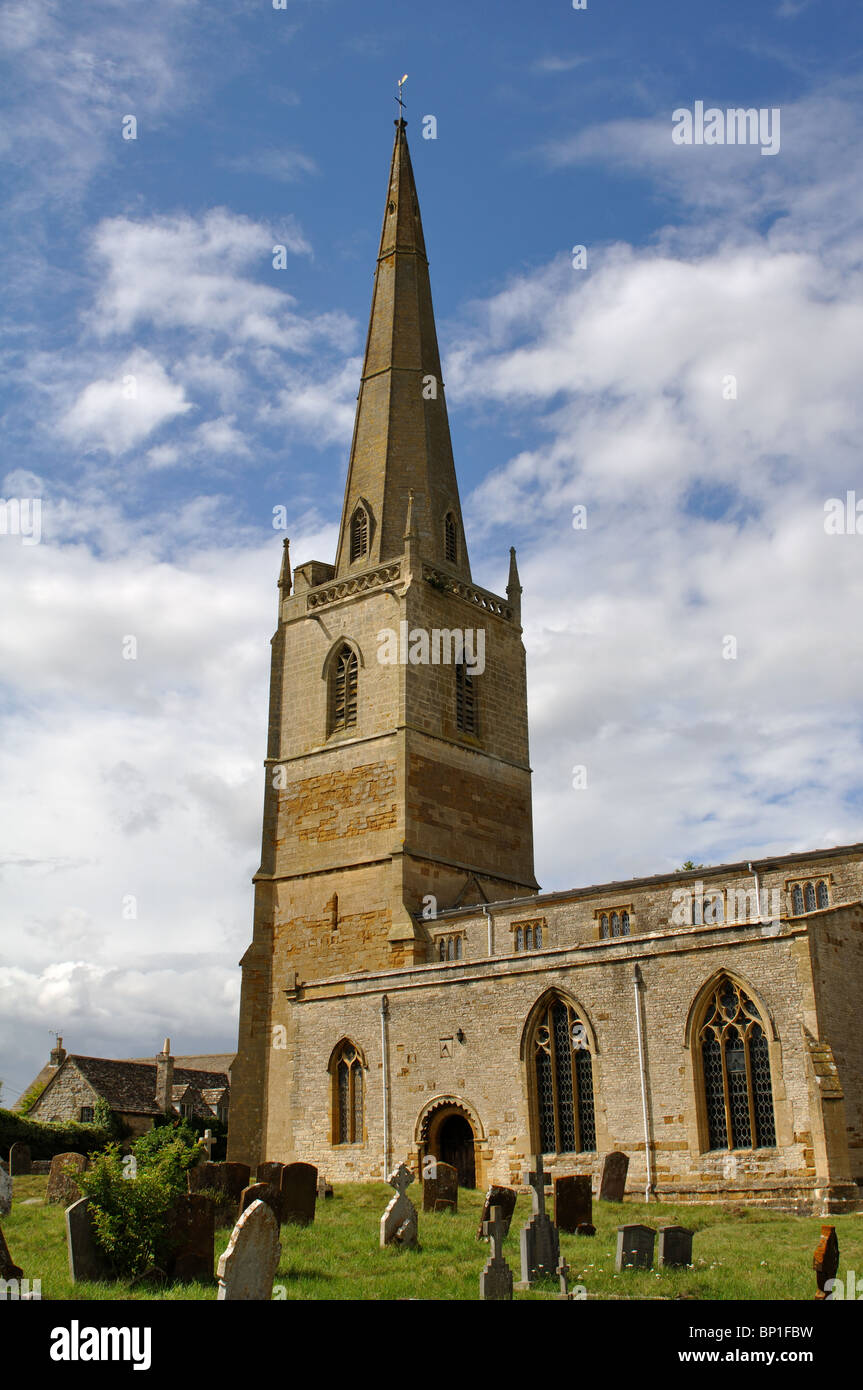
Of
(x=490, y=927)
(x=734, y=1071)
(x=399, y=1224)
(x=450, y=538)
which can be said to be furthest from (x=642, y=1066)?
(x=450, y=538)

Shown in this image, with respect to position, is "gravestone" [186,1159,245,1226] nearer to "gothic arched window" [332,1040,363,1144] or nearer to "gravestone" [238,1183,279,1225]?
"gravestone" [238,1183,279,1225]

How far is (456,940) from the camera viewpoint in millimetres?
31688

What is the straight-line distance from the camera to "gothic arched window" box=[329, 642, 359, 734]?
→ 36.0m

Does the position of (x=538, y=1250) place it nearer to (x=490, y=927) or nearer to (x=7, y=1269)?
(x=7, y=1269)

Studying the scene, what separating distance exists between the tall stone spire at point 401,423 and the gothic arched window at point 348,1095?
1554 centimetres

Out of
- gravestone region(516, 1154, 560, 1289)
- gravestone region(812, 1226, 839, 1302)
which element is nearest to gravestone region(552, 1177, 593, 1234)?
gravestone region(516, 1154, 560, 1289)

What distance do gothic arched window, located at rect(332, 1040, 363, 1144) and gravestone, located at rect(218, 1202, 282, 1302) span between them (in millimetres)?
16184

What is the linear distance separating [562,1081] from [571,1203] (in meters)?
6.54

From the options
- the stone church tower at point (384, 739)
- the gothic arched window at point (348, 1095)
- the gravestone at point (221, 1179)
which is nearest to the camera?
the gravestone at point (221, 1179)

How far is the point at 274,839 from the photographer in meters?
36.2

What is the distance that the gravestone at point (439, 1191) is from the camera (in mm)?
19656

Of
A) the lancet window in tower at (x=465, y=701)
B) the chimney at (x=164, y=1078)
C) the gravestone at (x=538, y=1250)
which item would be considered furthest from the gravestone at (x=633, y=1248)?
the chimney at (x=164, y=1078)

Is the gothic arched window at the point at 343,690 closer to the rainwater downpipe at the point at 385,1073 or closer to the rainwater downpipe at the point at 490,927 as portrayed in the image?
the rainwater downpipe at the point at 490,927
